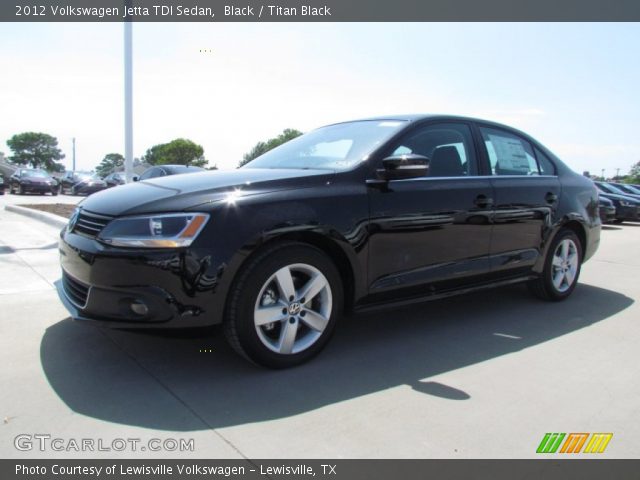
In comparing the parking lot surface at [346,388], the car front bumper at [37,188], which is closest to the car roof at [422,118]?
the parking lot surface at [346,388]

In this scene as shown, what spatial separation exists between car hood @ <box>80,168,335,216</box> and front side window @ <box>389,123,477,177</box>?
2.67 feet

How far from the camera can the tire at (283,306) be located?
2.72m

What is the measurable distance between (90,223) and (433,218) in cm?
219

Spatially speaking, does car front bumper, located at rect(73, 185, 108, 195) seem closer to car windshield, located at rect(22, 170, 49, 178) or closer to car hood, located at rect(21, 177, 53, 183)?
car hood, located at rect(21, 177, 53, 183)

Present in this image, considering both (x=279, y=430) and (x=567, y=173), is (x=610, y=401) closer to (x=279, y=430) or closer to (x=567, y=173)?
(x=279, y=430)

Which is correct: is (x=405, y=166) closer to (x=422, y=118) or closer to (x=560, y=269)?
(x=422, y=118)

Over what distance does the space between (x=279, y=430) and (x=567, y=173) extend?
3.93 m

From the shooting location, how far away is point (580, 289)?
542cm

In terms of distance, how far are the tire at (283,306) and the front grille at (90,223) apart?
0.81m

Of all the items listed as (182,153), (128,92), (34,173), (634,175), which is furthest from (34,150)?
(634,175)

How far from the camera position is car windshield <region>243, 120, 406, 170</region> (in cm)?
344

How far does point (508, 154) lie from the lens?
14.2 ft
